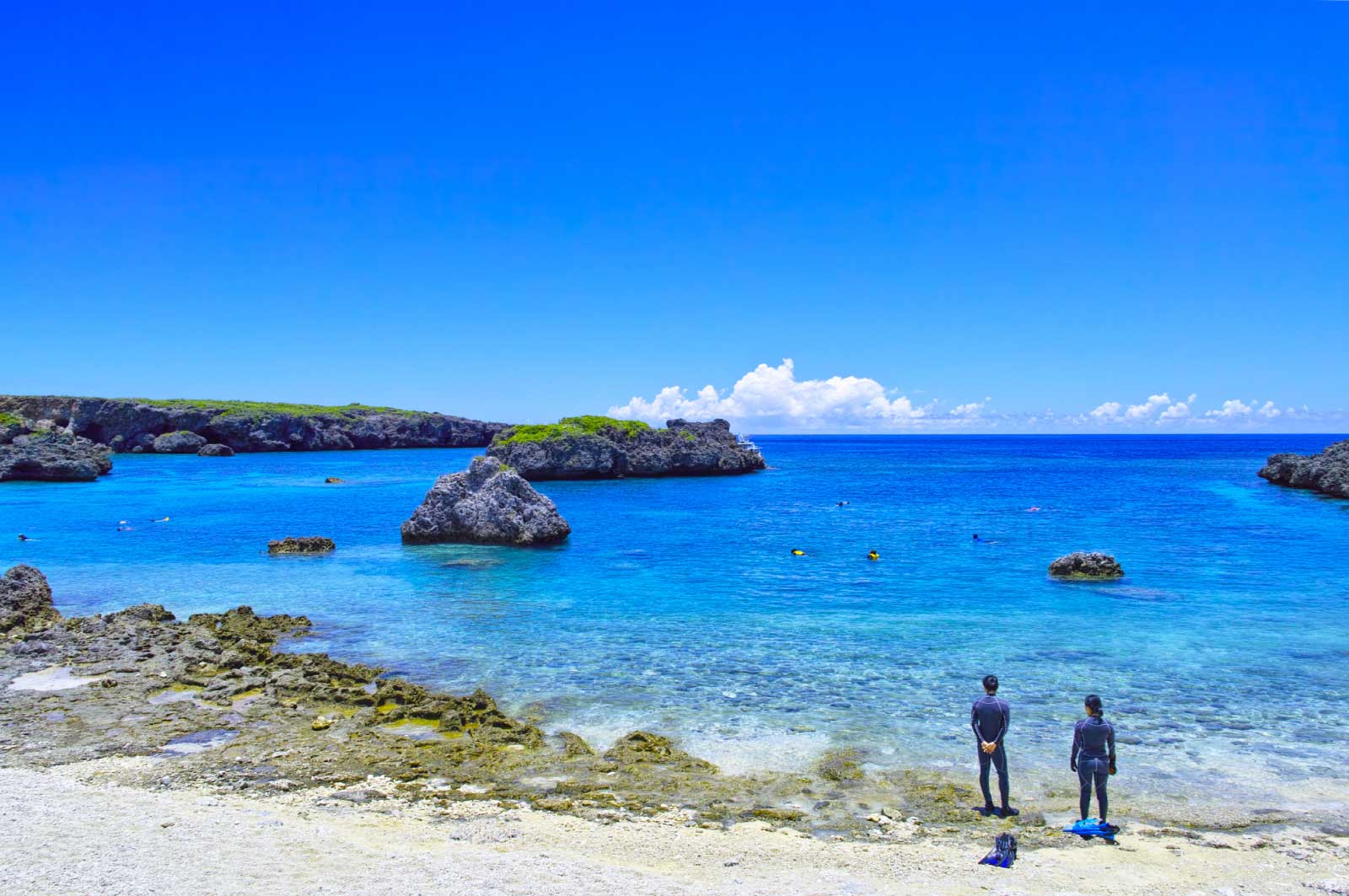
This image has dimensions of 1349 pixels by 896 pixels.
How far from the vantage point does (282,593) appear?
29.1 m

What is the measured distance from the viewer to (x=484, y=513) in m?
39.6

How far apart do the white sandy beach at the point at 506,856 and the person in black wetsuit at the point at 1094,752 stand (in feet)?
2.40

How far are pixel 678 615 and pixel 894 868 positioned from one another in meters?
15.7

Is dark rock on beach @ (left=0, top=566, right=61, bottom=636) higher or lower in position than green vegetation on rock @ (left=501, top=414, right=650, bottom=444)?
lower

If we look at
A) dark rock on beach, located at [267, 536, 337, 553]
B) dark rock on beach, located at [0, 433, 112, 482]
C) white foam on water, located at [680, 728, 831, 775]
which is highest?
dark rock on beach, located at [0, 433, 112, 482]

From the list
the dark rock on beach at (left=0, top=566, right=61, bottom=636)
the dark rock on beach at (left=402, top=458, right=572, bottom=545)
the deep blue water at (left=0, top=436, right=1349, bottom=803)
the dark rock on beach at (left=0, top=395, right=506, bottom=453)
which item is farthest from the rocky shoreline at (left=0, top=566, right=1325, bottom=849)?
the dark rock on beach at (left=0, top=395, right=506, bottom=453)

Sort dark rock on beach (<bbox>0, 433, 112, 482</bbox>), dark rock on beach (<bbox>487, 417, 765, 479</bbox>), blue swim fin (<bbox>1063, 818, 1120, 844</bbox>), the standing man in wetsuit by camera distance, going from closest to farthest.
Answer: blue swim fin (<bbox>1063, 818, 1120, 844</bbox>), the standing man in wetsuit, dark rock on beach (<bbox>487, 417, 765, 479</bbox>), dark rock on beach (<bbox>0, 433, 112, 482</bbox>)

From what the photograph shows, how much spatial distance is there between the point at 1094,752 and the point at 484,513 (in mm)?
31445

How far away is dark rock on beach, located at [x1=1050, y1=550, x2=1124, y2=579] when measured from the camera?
3162 centimetres

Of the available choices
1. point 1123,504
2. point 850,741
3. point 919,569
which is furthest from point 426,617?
point 1123,504

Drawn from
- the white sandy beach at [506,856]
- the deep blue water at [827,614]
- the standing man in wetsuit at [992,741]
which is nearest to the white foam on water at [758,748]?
the deep blue water at [827,614]

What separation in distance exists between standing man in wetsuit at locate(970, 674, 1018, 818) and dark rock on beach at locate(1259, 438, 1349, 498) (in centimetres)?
6485

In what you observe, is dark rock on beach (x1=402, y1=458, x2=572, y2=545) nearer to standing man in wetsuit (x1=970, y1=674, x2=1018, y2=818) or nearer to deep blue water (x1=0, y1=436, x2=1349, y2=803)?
deep blue water (x1=0, y1=436, x2=1349, y2=803)

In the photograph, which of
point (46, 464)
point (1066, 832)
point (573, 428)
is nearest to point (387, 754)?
point (1066, 832)
